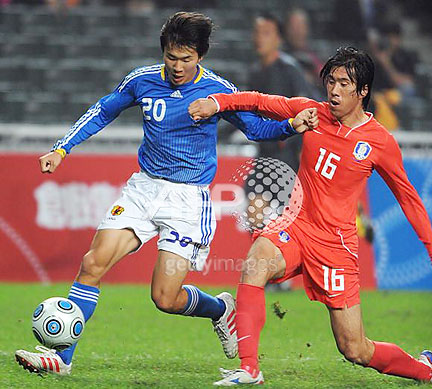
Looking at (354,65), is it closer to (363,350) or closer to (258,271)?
(258,271)

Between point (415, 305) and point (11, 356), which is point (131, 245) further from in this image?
point (415, 305)

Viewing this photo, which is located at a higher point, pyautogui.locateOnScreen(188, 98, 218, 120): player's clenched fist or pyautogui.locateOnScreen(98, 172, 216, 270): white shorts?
pyautogui.locateOnScreen(188, 98, 218, 120): player's clenched fist

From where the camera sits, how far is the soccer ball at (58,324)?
16.1 feet

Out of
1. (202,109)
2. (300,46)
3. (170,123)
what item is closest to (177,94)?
(170,123)

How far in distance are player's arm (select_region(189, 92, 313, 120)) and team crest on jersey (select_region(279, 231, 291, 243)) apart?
0.67 metres

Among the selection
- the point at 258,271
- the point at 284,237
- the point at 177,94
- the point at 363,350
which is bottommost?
the point at 363,350

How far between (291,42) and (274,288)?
481 centimetres

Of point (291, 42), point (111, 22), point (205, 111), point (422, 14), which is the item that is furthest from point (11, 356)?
point (422, 14)

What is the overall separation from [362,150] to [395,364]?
3.92 ft

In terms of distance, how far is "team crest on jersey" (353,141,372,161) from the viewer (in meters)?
5.07

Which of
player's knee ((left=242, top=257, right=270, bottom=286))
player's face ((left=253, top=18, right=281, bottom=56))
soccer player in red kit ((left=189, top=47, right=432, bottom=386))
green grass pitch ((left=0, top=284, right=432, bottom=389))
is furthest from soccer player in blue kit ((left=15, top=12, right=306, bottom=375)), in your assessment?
player's face ((left=253, top=18, right=281, bottom=56))

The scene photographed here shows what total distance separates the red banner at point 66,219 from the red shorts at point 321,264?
4.62 metres

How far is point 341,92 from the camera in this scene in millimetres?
5008

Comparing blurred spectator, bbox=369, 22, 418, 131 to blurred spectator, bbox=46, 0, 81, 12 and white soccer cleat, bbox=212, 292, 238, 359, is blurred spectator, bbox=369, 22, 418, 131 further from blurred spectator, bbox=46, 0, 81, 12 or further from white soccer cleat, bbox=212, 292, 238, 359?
white soccer cleat, bbox=212, 292, 238, 359
